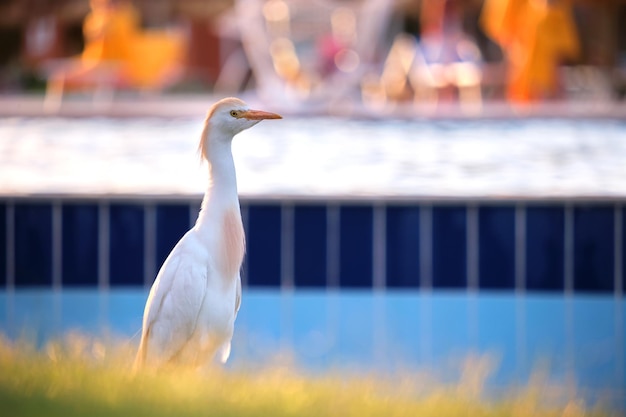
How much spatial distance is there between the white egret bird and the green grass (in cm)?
43

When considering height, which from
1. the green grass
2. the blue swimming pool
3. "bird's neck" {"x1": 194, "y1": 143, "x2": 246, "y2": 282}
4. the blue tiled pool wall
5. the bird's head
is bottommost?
the blue swimming pool

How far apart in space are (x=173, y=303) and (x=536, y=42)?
19.1 feet

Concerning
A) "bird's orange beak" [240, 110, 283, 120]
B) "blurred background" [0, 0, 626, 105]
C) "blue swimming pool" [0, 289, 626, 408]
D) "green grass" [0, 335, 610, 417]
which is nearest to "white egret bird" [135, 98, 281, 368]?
"bird's orange beak" [240, 110, 283, 120]

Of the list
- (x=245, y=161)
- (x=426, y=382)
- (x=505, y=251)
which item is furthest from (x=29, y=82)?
(x=426, y=382)

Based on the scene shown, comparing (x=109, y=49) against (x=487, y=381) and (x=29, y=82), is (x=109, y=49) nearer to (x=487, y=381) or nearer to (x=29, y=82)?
(x=487, y=381)

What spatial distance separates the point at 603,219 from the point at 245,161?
1.89 meters

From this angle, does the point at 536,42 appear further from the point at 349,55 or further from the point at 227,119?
the point at 227,119

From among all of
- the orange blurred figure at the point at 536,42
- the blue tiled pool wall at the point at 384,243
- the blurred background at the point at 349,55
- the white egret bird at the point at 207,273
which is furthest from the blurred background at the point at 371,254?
the blurred background at the point at 349,55

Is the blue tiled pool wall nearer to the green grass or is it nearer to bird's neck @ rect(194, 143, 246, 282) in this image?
bird's neck @ rect(194, 143, 246, 282)

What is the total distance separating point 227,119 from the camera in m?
4.00

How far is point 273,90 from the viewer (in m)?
9.56

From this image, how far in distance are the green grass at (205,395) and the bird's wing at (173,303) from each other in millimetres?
423

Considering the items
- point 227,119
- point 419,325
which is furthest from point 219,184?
point 419,325

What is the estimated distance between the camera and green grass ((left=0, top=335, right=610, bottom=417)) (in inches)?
110
